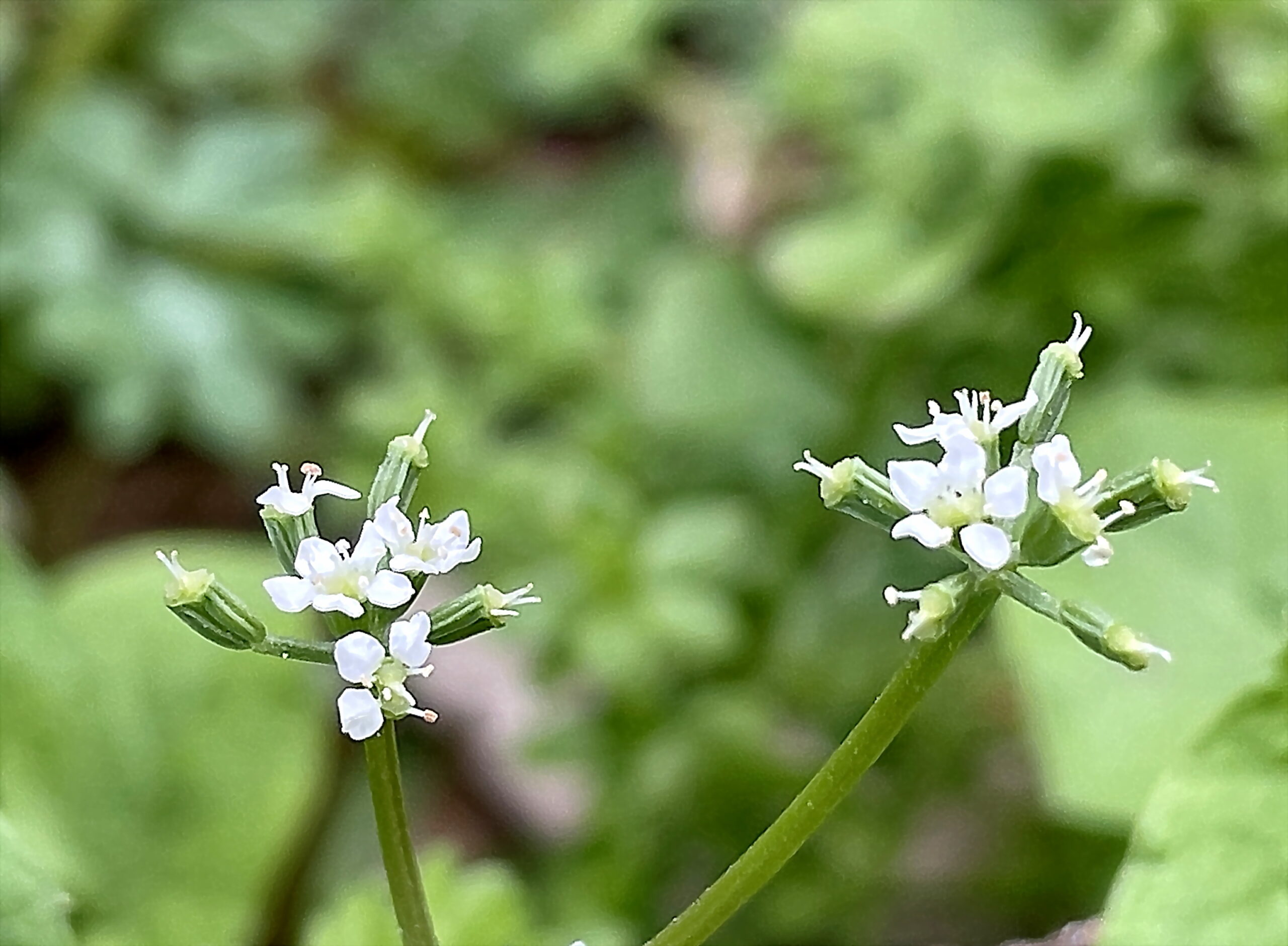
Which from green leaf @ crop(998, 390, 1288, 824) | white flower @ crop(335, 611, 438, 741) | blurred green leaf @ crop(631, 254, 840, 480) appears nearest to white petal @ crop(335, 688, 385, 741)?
white flower @ crop(335, 611, 438, 741)

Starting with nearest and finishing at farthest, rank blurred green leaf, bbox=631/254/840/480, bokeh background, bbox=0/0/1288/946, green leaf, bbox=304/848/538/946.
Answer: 1. green leaf, bbox=304/848/538/946
2. bokeh background, bbox=0/0/1288/946
3. blurred green leaf, bbox=631/254/840/480

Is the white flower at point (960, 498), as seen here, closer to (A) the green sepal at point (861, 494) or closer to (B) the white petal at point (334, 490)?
(A) the green sepal at point (861, 494)

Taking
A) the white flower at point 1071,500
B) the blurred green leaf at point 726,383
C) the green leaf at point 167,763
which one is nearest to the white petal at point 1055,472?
the white flower at point 1071,500

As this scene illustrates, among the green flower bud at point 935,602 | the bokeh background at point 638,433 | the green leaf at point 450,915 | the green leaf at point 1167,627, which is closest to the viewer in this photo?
the green flower bud at point 935,602

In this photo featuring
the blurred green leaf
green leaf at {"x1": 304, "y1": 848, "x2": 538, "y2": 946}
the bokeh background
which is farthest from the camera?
the blurred green leaf

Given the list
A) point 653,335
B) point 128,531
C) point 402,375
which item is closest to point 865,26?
point 653,335

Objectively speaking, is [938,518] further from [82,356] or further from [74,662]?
[82,356]

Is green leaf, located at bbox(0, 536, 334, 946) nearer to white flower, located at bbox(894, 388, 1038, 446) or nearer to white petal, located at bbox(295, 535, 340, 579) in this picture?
white petal, located at bbox(295, 535, 340, 579)
